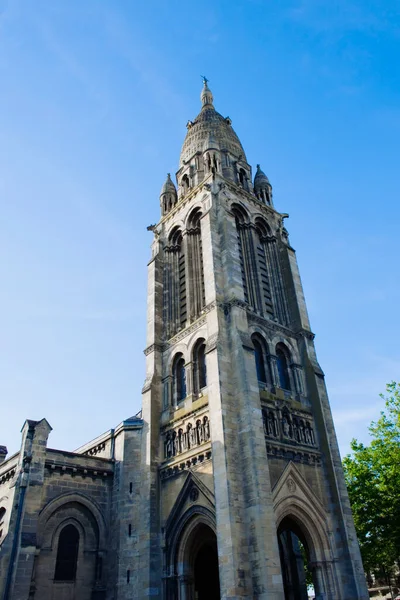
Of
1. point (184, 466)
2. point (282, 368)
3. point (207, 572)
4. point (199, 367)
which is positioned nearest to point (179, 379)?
point (199, 367)

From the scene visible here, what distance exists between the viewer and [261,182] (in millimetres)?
34062

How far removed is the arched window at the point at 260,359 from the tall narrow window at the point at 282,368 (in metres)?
1.03

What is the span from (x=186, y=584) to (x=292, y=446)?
734cm

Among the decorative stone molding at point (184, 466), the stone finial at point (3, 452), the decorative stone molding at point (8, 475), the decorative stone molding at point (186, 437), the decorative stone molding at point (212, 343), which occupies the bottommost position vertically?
the decorative stone molding at point (184, 466)

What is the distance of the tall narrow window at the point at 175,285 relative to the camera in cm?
2762

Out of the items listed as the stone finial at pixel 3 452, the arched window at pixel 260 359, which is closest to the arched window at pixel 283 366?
the arched window at pixel 260 359

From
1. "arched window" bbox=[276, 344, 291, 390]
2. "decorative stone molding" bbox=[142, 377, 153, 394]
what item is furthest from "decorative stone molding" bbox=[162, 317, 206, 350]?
"arched window" bbox=[276, 344, 291, 390]

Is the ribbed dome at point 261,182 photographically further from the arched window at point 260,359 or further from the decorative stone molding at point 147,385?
the decorative stone molding at point 147,385

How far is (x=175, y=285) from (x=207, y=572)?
51.1ft

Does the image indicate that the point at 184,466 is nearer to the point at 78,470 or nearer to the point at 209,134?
the point at 78,470

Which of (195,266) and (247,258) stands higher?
(247,258)

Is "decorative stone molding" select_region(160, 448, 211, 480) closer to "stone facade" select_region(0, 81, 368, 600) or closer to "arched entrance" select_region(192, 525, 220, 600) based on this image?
"stone facade" select_region(0, 81, 368, 600)

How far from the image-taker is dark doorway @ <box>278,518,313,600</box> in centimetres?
2178

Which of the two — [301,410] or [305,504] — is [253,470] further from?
[301,410]
